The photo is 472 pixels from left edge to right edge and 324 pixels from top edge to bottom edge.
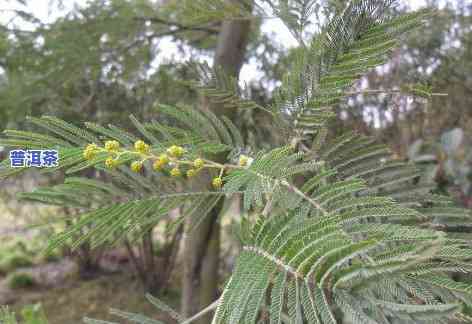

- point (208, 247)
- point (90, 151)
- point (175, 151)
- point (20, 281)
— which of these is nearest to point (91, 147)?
point (90, 151)

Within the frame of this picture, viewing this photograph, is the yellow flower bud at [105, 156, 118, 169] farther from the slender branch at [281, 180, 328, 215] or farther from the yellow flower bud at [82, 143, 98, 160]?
the slender branch at [281, 180, 328, 215]

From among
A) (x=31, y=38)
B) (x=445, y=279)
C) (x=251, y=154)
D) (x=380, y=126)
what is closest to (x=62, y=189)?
(x=251, y=154)

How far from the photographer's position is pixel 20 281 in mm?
3453

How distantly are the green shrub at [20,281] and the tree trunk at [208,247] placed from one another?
2181 mm

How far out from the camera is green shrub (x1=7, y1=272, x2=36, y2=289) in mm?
3441

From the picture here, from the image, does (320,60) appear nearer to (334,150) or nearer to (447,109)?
(334,150)

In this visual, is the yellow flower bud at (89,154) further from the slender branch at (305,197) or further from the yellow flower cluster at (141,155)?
the slender branch at (305,197)

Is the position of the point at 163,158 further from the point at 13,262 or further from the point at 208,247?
the point at 13,262

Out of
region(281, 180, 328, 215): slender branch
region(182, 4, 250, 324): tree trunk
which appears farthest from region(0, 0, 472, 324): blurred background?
region(281, 180, 328, 215): slender branch

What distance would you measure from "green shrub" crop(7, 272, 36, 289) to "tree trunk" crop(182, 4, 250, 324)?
2181 mm

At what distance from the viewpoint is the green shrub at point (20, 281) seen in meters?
3.44

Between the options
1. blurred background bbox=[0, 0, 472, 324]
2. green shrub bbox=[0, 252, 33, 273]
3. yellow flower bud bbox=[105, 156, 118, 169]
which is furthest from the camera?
green shrub bbox=[0, 252, 33, 273]

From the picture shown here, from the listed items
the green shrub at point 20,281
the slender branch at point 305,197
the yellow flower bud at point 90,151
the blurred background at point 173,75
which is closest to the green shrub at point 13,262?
the green shrub at point 20,281

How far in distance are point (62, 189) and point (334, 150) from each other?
47 centimetres
